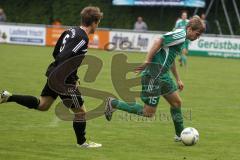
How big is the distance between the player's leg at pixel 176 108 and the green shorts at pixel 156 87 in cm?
8

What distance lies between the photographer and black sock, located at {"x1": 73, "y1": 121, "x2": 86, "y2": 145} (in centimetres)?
901

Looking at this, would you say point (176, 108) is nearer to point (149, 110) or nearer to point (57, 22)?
point (149, 110)

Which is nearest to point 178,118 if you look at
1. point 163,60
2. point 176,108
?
point 176,108

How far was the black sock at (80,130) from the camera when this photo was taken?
29.6ft

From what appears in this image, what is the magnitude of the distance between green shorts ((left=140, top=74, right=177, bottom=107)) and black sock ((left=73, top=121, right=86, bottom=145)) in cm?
117

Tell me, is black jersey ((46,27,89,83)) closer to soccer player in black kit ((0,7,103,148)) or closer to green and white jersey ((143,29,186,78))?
soccer player in black kit ((0,7,103,148))

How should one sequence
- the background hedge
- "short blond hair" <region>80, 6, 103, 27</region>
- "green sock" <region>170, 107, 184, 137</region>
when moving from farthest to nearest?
the background hedge, "green sock" <region>170, 107, 184, 137</region>, "short blond hair" <region>80, 6, 103, 27</region>

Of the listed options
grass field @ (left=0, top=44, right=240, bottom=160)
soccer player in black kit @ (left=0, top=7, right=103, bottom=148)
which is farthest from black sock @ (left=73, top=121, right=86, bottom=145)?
grass field @ (left=0, top=44, right=240, bottom=160)

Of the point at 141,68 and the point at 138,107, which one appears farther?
the point at 138,107

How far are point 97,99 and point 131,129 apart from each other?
3.96m

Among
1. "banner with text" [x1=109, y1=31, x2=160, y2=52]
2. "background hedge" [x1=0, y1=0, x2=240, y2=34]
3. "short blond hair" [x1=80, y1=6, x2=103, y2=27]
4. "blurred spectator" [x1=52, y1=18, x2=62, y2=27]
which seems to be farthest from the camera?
"background hedge" [x1=0, y1=0, x2=240, y2=34]

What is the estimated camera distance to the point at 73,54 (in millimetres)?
8734

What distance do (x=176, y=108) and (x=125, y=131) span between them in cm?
123

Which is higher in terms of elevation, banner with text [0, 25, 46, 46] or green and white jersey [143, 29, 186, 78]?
green and white jersey [143, 29, 186, 78]
